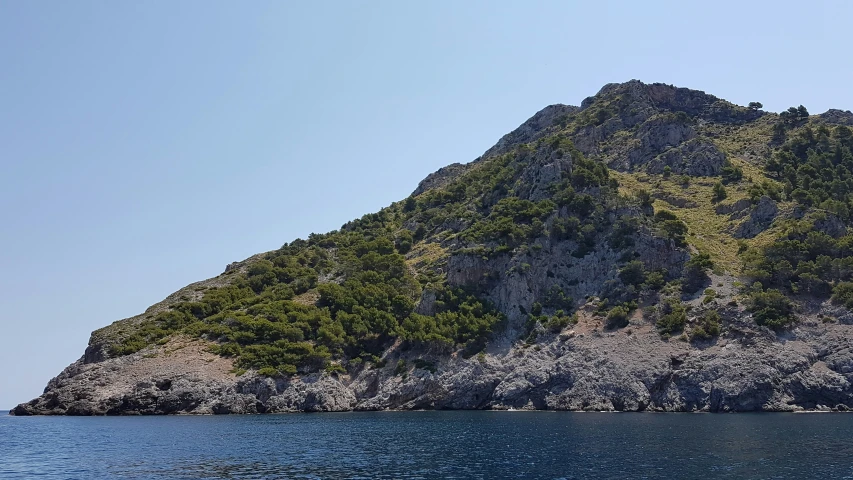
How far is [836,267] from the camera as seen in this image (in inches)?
3780

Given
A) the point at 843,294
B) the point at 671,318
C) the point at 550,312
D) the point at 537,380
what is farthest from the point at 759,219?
the point at 537,380

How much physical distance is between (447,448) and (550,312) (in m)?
59.8

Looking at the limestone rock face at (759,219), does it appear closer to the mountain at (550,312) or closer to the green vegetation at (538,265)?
the mountain at (550,312)

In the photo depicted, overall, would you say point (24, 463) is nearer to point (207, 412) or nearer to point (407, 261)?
point (207, 412)

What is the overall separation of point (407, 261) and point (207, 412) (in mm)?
59896

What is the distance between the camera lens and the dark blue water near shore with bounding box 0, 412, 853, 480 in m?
41.8

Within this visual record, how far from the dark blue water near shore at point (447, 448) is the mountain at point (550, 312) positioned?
13.5 m

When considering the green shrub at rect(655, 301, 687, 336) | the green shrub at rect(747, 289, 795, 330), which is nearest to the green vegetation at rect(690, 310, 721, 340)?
the green shrub at rect(655, 301, 687, 336)

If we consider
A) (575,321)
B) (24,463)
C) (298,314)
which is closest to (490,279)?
(575,321)

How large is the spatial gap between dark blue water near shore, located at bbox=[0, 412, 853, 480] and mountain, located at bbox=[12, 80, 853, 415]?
44.2 ft

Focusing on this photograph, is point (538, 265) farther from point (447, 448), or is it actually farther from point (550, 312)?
point (447, 448)

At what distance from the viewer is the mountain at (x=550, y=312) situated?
88.8m

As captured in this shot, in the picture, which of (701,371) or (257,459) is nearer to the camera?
(257,459)

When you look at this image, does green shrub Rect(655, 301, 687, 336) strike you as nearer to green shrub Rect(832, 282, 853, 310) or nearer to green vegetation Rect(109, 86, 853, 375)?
green vegetation Rect(109, 86, 853, 375)
